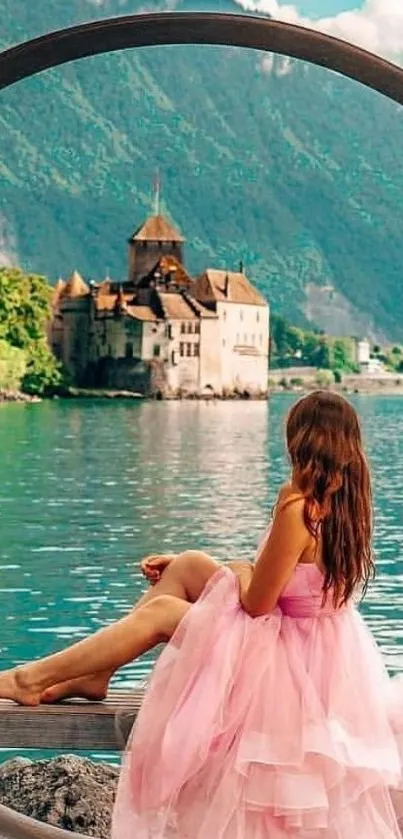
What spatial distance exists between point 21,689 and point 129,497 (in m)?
→ 11.1

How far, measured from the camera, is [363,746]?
1710mm

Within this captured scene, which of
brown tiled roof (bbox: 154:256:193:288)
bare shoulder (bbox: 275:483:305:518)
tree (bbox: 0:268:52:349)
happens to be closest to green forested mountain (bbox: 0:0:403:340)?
tree (bbox: 0:268:52:349)

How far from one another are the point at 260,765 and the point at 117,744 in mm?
268

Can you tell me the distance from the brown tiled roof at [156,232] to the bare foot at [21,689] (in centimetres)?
1149

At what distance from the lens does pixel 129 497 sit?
42.4 ft

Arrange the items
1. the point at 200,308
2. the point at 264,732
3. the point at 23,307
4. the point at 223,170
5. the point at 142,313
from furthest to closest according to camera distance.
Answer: the point at 223,170 < the point at 23,307 < the point at 200,308 < the point at 142,313 < the point at 264,732

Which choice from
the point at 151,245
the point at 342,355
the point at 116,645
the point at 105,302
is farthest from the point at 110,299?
the point at 116,645

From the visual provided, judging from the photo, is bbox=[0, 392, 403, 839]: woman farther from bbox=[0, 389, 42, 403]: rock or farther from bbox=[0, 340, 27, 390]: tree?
bbox=[0, 389, 42, 403]: rock

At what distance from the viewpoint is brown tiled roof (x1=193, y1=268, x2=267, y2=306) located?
12.5m

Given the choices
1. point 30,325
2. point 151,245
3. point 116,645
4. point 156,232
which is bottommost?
point 116,645

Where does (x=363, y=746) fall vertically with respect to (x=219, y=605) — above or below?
below

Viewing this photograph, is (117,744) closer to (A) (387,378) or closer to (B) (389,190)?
(A) (387,378)

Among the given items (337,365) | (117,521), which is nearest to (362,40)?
(337,365)

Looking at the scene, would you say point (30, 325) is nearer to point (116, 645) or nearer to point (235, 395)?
point (235, 395)
